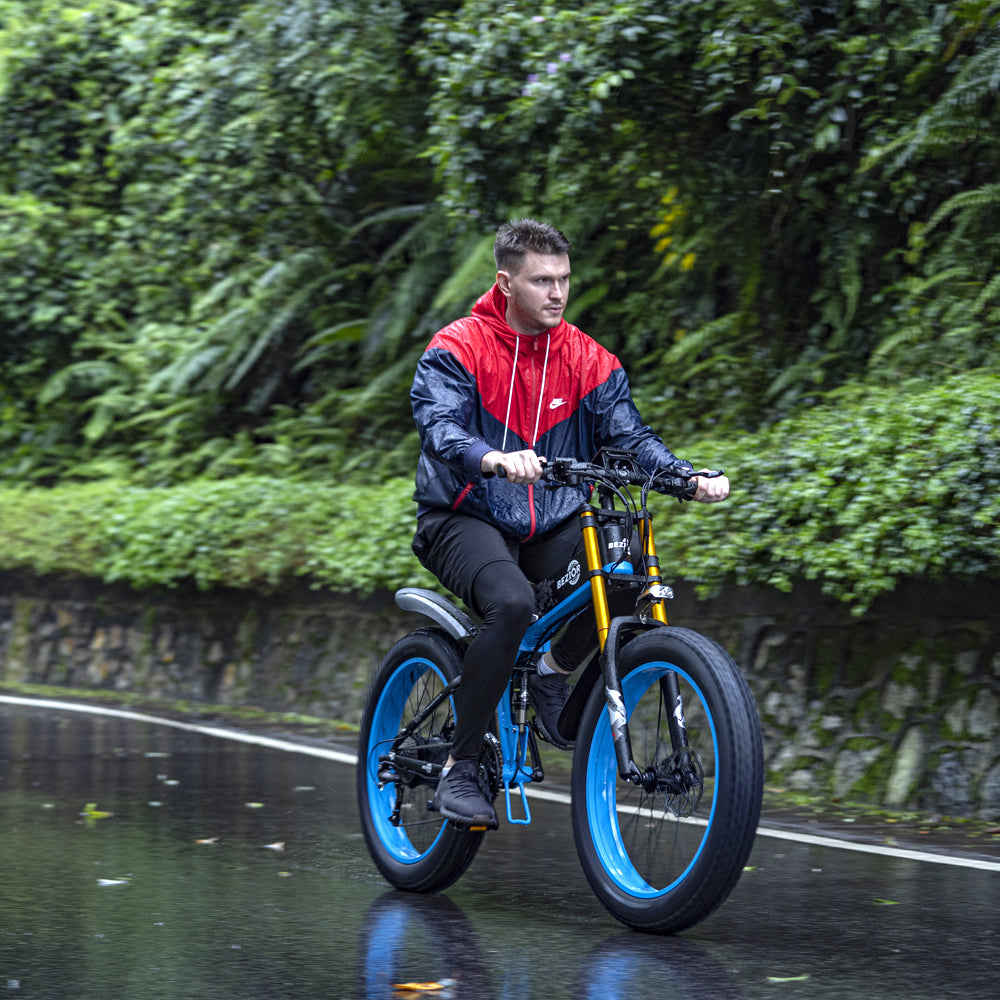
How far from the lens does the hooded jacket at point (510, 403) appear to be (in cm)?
550

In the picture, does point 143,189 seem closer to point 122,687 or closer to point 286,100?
point 286,100

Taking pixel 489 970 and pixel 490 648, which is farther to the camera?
pixel 490 648

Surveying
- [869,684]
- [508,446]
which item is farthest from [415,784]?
[869,684]

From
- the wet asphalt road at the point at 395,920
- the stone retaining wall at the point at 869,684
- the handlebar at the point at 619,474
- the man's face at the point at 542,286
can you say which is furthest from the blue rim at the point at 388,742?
the stone retaining wall at the point at 869,684

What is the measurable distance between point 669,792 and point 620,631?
20.7 inches

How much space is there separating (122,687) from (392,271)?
545cm

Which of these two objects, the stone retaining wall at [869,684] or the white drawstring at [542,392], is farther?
the stone retaining wall at [869,684]

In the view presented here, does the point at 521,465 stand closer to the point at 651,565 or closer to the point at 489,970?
the point at 651,565

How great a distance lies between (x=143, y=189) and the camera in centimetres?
1795

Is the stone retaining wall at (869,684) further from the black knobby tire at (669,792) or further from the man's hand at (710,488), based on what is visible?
the man's hand at (710,488)

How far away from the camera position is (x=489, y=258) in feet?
45.1

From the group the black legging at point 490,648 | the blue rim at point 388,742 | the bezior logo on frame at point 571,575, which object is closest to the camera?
the black legging at point 490,648

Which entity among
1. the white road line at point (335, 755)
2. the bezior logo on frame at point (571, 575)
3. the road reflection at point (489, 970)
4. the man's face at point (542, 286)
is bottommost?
the road reflection at point (489, 970)

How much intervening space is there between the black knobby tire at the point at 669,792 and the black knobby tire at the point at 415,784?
1.91ft
